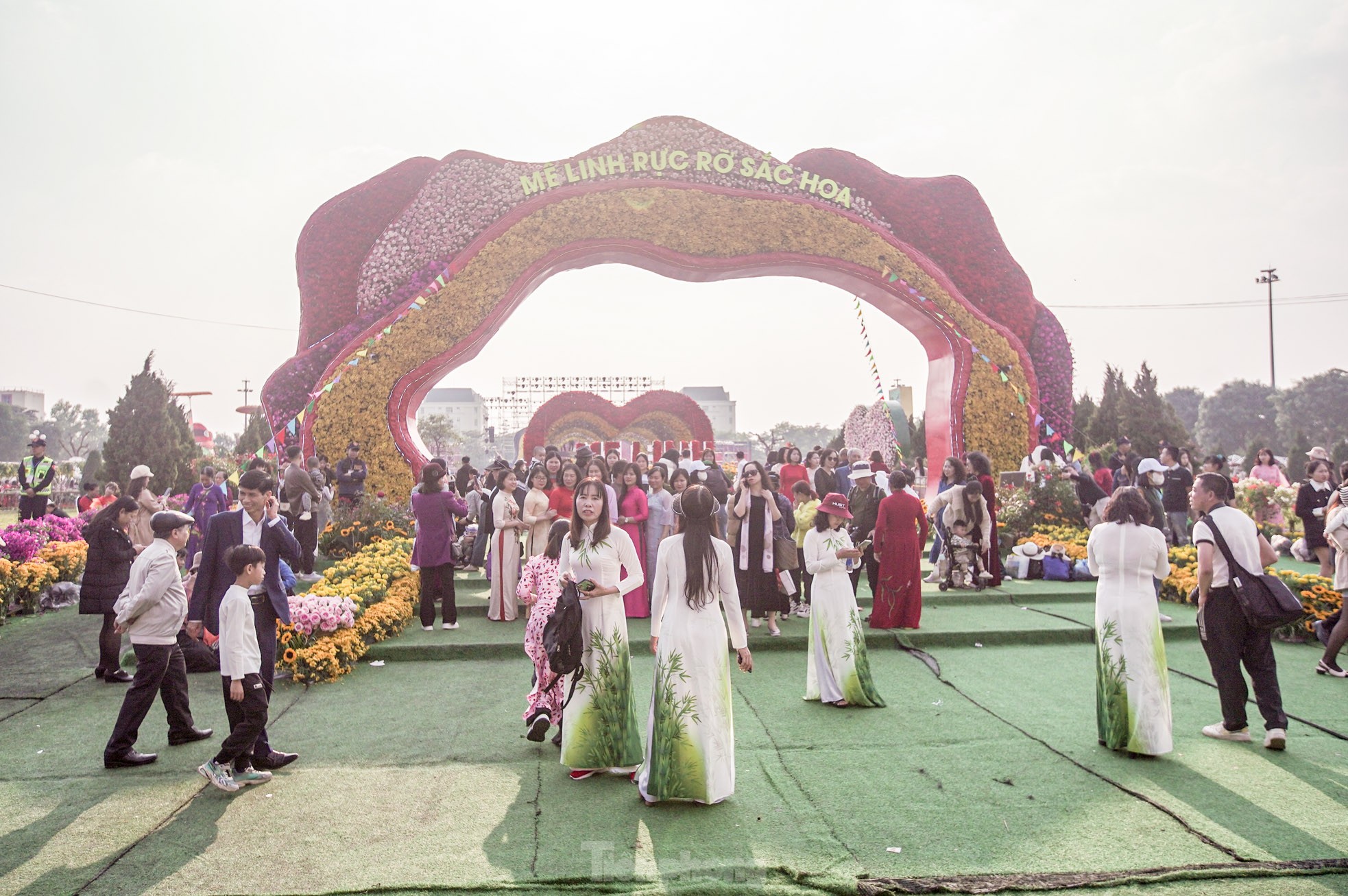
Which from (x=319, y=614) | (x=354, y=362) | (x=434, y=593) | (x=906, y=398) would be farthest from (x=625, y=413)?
(x=319, y=614)

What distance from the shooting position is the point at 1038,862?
11.2ft

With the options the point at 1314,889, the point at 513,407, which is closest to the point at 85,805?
the point at 1314,889

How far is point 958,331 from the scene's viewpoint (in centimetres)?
1346

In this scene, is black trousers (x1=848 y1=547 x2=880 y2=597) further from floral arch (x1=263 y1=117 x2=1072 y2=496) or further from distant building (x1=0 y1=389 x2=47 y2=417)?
distant building (x1=0 y1=389 x2=47 y2=417)

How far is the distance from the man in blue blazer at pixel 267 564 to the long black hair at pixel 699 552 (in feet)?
8.43

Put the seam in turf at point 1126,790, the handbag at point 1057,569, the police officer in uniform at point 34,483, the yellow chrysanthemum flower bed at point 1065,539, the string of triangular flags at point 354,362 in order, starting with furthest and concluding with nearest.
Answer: the string of triangular flags at point 354,362 < the police officer in uniform at point 34,483 < the yellow chrysanthemum flower bed at point 1065,539 < the handbag at point 1057,569 < the seam in turf at point 1126,790

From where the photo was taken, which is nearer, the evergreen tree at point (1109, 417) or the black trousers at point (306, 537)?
the black trousers at point (306, 537)

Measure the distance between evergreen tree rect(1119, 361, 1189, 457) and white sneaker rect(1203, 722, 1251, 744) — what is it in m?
19.2

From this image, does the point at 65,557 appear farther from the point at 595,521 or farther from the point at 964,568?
the point at 964,568

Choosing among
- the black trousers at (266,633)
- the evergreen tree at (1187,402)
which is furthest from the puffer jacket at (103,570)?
the evergreen tree at (1187,402)

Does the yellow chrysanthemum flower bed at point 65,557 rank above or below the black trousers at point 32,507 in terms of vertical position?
below

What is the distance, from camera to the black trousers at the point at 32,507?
11109 mm

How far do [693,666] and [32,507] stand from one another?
11.4m

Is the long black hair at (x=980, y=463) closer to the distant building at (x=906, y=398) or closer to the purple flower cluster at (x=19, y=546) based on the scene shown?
the purple flower cluster at (x=19, y=546)
